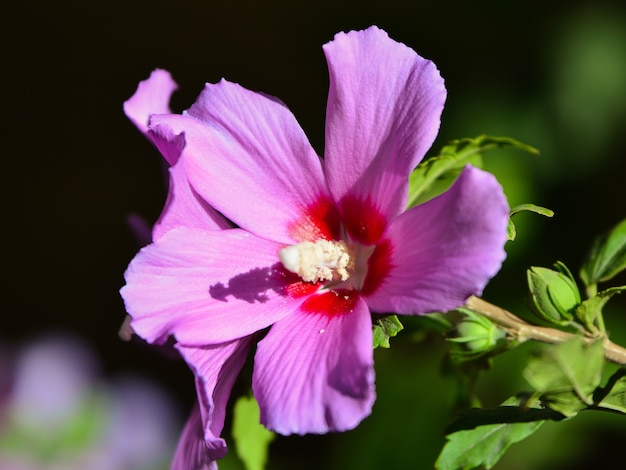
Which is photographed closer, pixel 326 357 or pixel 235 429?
pixel 326 357

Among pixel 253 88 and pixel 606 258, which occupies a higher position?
pixel 606 258

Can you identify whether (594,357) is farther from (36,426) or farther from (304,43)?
(304,43)

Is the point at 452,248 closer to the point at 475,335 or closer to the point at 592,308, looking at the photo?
the point at 475,335

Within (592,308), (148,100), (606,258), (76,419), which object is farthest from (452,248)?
(76,419)

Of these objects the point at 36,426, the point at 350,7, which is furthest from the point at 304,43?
the point at 36,426

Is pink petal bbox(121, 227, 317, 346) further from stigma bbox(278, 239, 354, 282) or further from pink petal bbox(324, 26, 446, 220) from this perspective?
pink petal bbox(324, 26, 446, 220)
